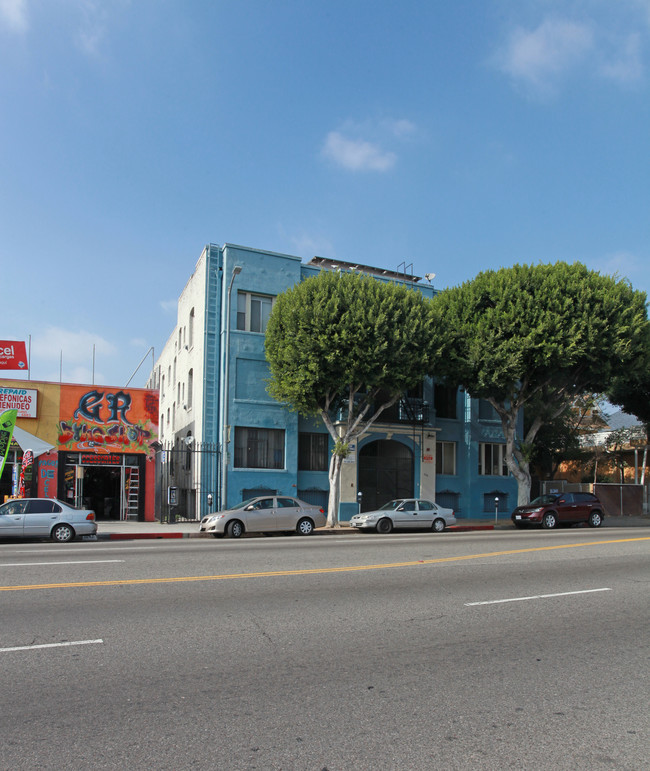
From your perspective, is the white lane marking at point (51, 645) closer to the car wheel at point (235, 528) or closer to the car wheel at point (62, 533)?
the car wheel at point (62, 533)

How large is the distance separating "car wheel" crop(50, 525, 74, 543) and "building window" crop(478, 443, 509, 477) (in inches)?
817

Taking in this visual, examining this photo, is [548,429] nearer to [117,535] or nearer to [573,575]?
[117,535]

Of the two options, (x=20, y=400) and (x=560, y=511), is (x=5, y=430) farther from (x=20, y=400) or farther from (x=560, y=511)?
(x=560, y=511)

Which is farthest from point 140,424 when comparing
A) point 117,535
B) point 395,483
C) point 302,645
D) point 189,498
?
point 302,645

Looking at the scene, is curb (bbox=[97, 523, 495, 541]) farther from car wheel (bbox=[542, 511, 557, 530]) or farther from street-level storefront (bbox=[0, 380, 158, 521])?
street-level storefront (bbox=[0, 380, 158, 521])

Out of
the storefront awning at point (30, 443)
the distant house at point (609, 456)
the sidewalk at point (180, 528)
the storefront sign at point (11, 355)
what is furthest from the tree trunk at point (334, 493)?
the distant house at point (609, 456)

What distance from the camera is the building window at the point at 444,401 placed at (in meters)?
33.2

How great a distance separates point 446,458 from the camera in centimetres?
3328

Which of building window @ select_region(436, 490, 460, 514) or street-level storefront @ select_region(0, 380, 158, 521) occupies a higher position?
street-level storefront @ select_region(0, 380, 158, 521)

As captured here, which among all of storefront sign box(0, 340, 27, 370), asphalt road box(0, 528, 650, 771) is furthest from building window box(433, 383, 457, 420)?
asphalt road box(0, 528, 650, 771)

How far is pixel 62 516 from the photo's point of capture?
18906 mm

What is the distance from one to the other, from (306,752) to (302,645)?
243 centimetres

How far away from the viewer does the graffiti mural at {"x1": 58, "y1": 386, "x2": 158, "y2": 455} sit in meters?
26.9

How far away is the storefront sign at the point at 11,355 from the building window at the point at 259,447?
8.98m
